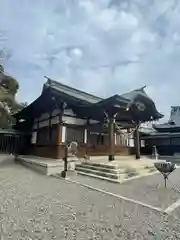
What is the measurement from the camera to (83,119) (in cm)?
1409

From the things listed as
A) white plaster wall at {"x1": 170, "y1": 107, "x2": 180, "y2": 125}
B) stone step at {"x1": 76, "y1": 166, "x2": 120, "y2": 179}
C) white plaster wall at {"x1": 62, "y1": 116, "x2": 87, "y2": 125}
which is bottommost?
stone step at {"x1": 76, "y1": 166, "x2": 120, "y2": 179}

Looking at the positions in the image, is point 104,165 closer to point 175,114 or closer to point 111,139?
point 111,139

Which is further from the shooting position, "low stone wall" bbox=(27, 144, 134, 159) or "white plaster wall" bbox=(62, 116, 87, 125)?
"white plaster wall" bbox=(62, 116, 87, 125)

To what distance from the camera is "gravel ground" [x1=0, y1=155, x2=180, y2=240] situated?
11.6 ft

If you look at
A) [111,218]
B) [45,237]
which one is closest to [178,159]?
[111,218]

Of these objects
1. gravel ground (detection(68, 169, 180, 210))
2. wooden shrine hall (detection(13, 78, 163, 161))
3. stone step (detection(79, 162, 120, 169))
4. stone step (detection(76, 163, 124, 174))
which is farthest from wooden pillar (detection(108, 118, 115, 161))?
gravel ground (detection(68, 169, 180, 210))

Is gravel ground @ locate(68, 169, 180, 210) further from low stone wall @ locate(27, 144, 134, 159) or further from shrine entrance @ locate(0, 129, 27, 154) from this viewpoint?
shrine entrance @ locate(0, 129, 27, 154)

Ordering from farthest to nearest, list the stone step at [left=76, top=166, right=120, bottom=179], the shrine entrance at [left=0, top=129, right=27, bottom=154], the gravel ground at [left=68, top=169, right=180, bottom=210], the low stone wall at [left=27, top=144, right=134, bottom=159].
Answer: the shrine entrance at [left=0, top=129, right=27, bottom=154]
the low stone wall at [left=27, top=144, right=134, bottom=159]
the stone step at [left=76, top=166, right=120, bottom=179]
the gravel ground at [left=68, top=169, right=180, bottom=210]

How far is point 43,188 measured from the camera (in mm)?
6973

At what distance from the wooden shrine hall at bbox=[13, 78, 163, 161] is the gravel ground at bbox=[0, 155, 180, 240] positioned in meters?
5.60

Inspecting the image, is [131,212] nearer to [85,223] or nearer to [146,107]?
[85,223]

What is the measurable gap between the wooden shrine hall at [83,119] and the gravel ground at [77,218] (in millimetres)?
5602

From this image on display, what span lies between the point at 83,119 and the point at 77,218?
32.9 ft

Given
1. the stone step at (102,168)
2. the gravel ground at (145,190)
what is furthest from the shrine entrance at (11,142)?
the gravel ground at (145,190)
